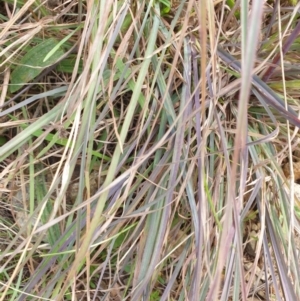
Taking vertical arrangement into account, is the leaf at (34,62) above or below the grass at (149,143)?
above

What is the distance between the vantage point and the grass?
0.71m

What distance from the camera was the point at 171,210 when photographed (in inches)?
30.7

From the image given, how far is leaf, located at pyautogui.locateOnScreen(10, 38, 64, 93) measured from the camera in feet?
2.54

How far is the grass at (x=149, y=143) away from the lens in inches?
27.9

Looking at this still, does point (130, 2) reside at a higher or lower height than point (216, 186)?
higher

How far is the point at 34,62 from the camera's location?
779mm

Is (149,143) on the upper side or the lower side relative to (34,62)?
lower

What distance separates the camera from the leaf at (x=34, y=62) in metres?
0.77

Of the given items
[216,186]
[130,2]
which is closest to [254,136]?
[216,186]

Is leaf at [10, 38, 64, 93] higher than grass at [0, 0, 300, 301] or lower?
higher

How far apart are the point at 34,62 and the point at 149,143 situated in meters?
0.26

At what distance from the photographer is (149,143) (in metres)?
0.78

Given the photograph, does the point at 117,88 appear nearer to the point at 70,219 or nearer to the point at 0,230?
the point at 70,219

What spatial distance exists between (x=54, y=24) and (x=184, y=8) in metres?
0.24
